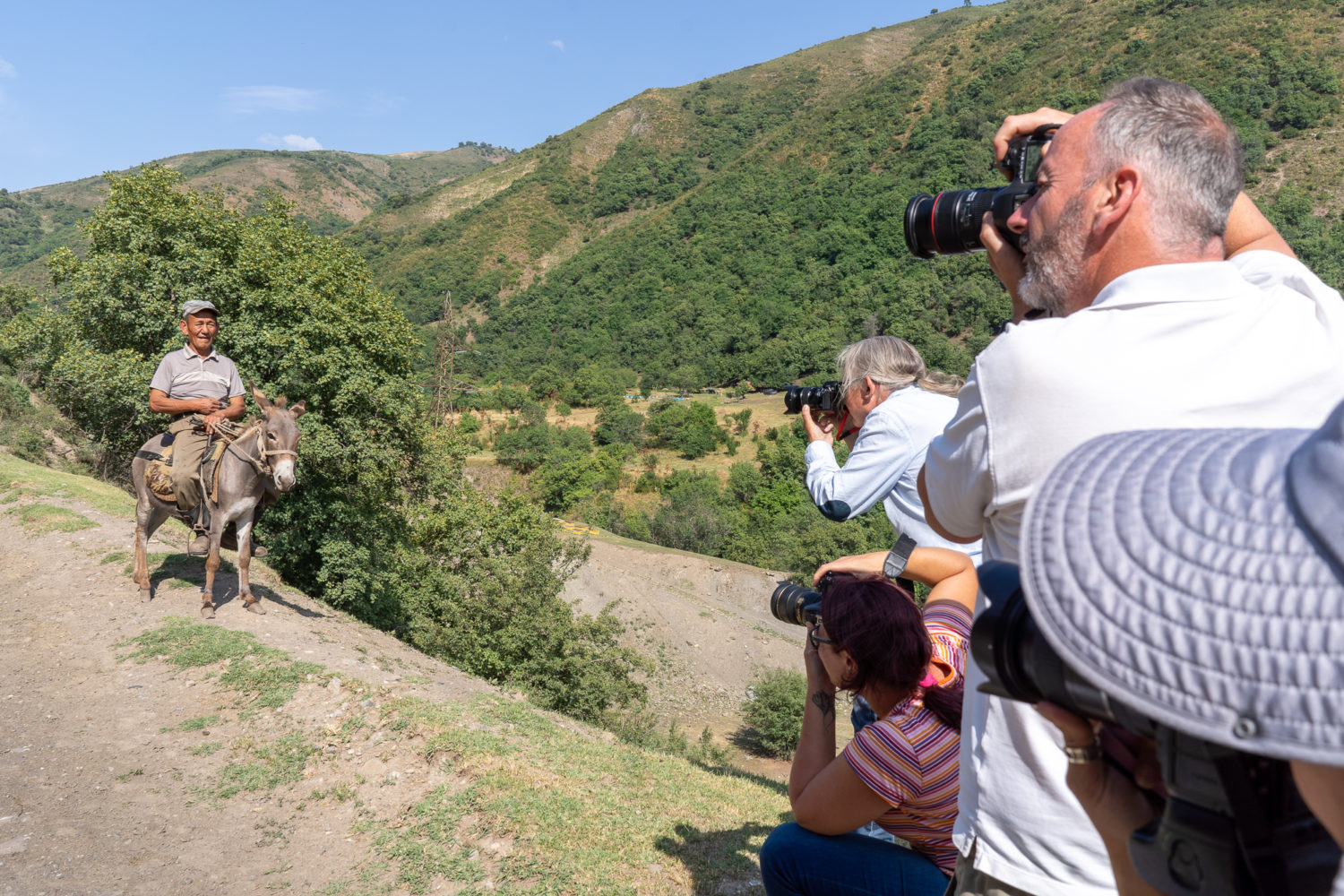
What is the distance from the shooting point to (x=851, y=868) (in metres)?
2.44

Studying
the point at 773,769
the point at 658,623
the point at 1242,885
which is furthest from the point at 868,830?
the point at 658,623

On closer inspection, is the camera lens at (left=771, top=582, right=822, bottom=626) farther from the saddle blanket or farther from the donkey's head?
the saddle blanket

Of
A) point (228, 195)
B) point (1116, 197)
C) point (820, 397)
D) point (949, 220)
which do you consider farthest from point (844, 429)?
point (228, 195)

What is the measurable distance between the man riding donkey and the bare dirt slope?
1474 mm

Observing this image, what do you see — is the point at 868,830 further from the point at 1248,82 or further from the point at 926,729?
the point at 1248,82

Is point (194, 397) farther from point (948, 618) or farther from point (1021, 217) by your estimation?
point (1021, 217)

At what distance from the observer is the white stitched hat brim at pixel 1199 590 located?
0.61 metres

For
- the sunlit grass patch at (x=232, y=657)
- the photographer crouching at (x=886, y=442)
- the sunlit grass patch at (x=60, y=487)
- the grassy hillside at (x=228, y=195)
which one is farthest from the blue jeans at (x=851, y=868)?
the grassy hillside at (x=228, y=195)

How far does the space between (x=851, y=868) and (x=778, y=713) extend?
16.9 meters

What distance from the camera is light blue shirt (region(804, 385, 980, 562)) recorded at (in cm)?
300

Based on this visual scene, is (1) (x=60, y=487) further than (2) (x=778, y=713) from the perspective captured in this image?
No

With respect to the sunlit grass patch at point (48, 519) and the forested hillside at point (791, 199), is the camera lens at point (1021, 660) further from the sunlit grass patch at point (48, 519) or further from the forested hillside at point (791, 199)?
the forested hillside at point (791, 199)

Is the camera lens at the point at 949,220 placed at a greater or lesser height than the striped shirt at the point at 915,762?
greater

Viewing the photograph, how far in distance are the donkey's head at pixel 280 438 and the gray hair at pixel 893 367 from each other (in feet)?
19.4
